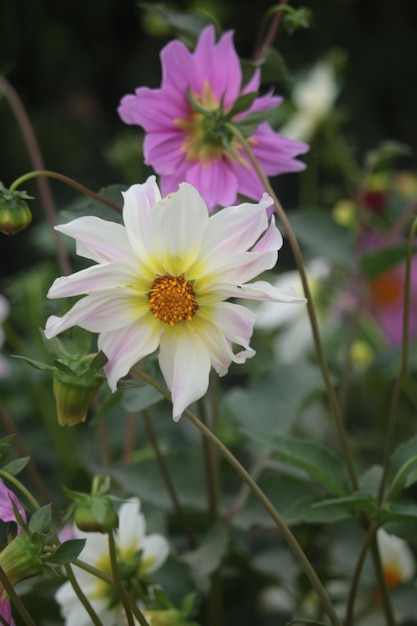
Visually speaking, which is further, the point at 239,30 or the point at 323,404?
the point at 239,30

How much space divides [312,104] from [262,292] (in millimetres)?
729

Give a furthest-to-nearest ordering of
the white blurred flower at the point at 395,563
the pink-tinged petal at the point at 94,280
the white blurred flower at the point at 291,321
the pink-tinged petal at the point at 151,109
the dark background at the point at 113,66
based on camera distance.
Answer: the dark background at the point at 113,66 → the white blurred flower at the point at 291,321 → the white blurred flower at the point at 395,563 → the pink-tinged petal at the point at 151,109 → the pink-tinged petal at the point at 94,280

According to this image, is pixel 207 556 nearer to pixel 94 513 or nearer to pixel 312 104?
pixel 94 513

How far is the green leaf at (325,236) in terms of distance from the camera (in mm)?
819

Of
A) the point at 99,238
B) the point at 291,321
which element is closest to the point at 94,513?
the point at 99,238

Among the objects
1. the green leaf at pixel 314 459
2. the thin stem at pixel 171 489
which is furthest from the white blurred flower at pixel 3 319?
the green leaf at pixel 314 459

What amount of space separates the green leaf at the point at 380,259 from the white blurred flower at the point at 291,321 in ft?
0.71

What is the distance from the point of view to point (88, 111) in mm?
1758

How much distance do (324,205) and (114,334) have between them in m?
1.25

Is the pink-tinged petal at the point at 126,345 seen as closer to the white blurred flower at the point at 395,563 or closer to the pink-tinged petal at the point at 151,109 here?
the pink-tinged petal at the point at 151,109

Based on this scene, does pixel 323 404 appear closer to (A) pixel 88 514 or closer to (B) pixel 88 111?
(A) pixel 88 514

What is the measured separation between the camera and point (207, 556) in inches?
21.9

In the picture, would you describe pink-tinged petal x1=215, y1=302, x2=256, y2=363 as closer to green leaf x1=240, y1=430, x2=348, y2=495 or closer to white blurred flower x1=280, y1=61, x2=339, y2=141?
green leaf x1=240, y1=430, x2=348, y2=495

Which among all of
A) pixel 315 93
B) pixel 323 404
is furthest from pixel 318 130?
pixel 323 404
